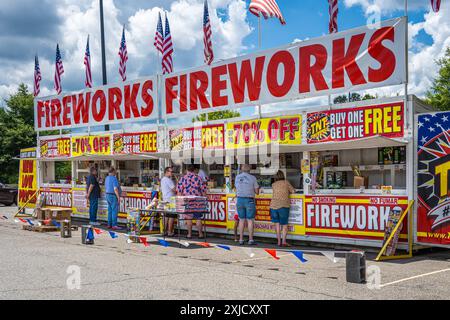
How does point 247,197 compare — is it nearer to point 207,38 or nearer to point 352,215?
point 352,215

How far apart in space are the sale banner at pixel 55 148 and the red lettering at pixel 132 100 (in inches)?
161

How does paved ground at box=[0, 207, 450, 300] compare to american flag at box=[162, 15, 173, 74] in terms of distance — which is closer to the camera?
paved ground at box=[0, 207, 450, 300]

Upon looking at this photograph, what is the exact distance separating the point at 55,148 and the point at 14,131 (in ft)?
72.3

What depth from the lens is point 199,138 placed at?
1572 centimetres

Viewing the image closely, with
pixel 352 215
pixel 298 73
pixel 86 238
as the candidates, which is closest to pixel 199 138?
pixel 298 73

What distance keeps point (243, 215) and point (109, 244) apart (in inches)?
129

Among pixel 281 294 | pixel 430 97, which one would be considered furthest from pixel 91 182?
pixel 430 97

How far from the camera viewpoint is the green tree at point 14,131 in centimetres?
4184

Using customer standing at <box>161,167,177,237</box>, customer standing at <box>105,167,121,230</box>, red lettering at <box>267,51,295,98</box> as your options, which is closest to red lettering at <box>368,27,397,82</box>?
red lettering at <box>267,51,295,98</box>

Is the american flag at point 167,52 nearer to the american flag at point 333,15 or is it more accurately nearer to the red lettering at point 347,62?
the american flag at point 333,15

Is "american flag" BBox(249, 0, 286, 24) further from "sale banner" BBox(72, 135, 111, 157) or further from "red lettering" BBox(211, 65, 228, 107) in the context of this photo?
"sale banner" BBox(72, 135, 111, 157)

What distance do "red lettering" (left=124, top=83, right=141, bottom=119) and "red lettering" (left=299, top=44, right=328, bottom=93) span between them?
22.6ft

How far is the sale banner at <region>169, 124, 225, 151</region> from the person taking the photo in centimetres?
1507

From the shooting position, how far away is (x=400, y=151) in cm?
1216
